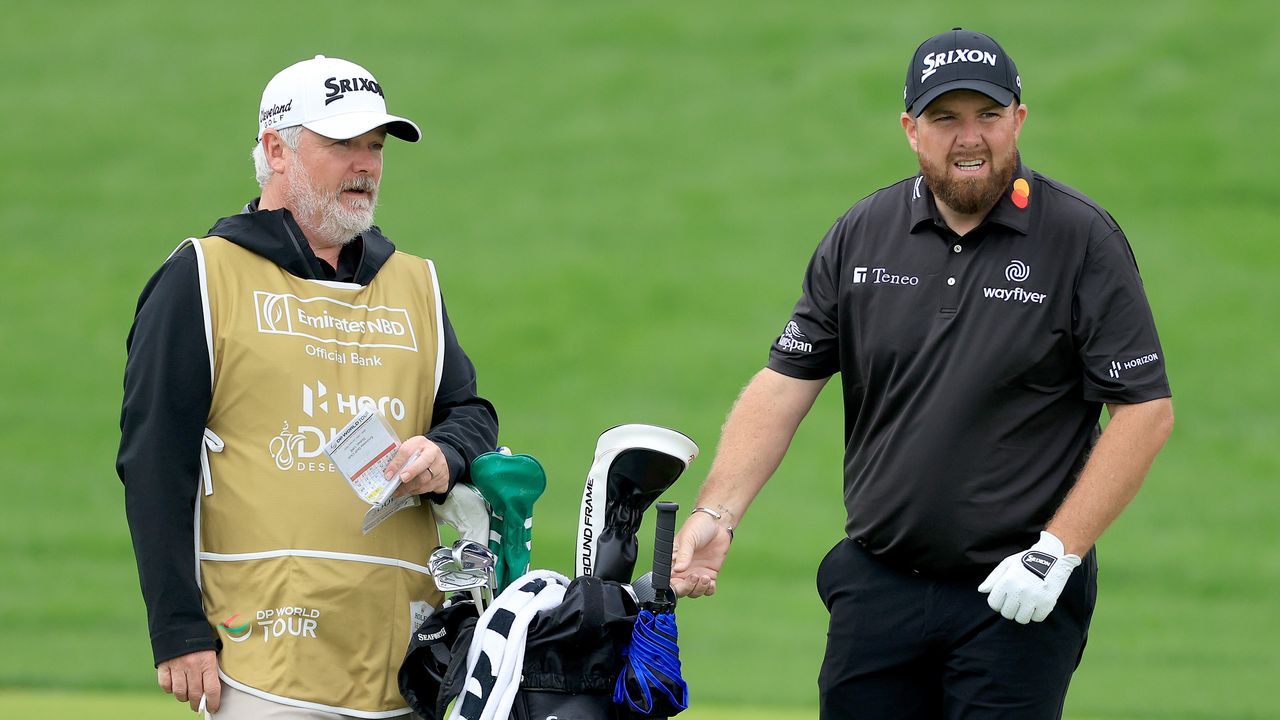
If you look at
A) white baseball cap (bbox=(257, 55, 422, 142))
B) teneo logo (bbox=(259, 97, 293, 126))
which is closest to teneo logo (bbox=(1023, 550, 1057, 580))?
white baseball cap (bbox=(257, 55, 422, 142))

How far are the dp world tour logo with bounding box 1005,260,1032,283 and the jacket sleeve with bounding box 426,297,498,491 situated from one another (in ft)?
3.30

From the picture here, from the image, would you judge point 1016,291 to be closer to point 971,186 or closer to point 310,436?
point 971,186

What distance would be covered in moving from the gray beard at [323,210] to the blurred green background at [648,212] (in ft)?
16.3

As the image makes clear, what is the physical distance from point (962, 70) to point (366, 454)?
4.19 ft

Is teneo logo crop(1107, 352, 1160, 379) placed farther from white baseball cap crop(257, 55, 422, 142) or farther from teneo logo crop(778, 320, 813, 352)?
white baseball cap crop(257, 55, 422, 142)

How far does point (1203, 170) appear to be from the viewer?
13344 mm

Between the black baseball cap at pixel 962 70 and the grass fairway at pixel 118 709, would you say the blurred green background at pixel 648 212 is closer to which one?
the grass fairway at pixel 118 709

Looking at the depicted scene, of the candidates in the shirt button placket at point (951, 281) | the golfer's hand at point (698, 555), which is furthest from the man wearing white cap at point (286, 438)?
the shirt button placket at point (951, 281)

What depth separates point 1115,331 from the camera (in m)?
2.90

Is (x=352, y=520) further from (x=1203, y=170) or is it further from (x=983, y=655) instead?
(x=1203, y=170)

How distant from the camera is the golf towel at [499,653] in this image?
2.73m

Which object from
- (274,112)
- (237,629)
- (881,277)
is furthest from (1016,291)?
(237,629)

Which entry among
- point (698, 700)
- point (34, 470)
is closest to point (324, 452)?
point (698, 700)

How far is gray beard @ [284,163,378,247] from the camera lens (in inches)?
120
